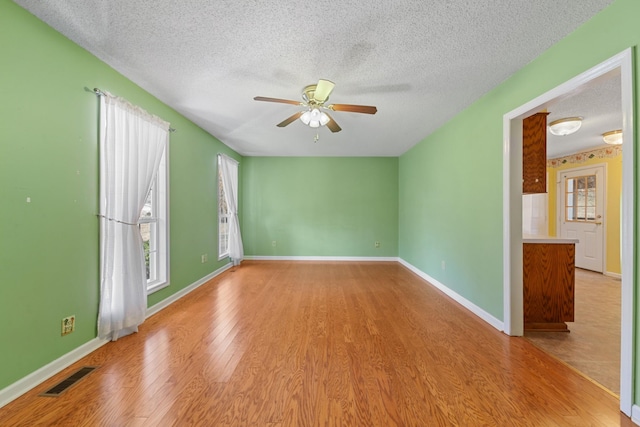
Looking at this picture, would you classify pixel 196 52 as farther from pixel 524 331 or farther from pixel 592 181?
pixel 592 181

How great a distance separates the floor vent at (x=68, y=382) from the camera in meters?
1.61

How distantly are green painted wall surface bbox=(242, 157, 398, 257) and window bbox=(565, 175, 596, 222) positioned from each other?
355 centimetres

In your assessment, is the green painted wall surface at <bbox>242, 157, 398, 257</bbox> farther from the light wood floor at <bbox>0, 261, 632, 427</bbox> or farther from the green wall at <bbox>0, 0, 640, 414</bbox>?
the light wood floor at <bbox>0, 261, 632, 427</bbox>

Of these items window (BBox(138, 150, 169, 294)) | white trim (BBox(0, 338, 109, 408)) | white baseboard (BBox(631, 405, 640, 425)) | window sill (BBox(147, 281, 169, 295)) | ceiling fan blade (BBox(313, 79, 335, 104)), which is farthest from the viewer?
window (BBox(138, 150, 169, 294))

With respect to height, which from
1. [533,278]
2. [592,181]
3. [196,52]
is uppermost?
[196,52]

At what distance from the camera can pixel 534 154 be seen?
2.58 metres

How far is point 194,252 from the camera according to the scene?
3785 mm

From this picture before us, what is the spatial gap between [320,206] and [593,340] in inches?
180

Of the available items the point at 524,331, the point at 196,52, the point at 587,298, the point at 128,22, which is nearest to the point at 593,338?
the point at 524,331

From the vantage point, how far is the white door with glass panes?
483 centimetres

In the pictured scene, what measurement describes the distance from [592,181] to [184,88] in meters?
7.11

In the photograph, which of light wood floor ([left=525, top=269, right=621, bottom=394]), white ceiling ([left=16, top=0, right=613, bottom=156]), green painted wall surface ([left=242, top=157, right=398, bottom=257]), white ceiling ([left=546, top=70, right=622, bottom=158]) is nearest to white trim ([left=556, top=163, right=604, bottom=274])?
white ceiling ([left=546, top=70, right=622, bottom=158])

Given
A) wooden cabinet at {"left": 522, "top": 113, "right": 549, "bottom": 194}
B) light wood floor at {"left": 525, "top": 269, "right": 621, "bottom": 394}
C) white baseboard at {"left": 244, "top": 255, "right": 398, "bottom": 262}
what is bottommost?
light wood floor at {"left": 525, "top": 269, "right": 621, "bottom": 394}

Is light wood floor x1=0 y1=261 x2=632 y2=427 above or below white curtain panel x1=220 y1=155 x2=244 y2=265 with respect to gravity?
below
